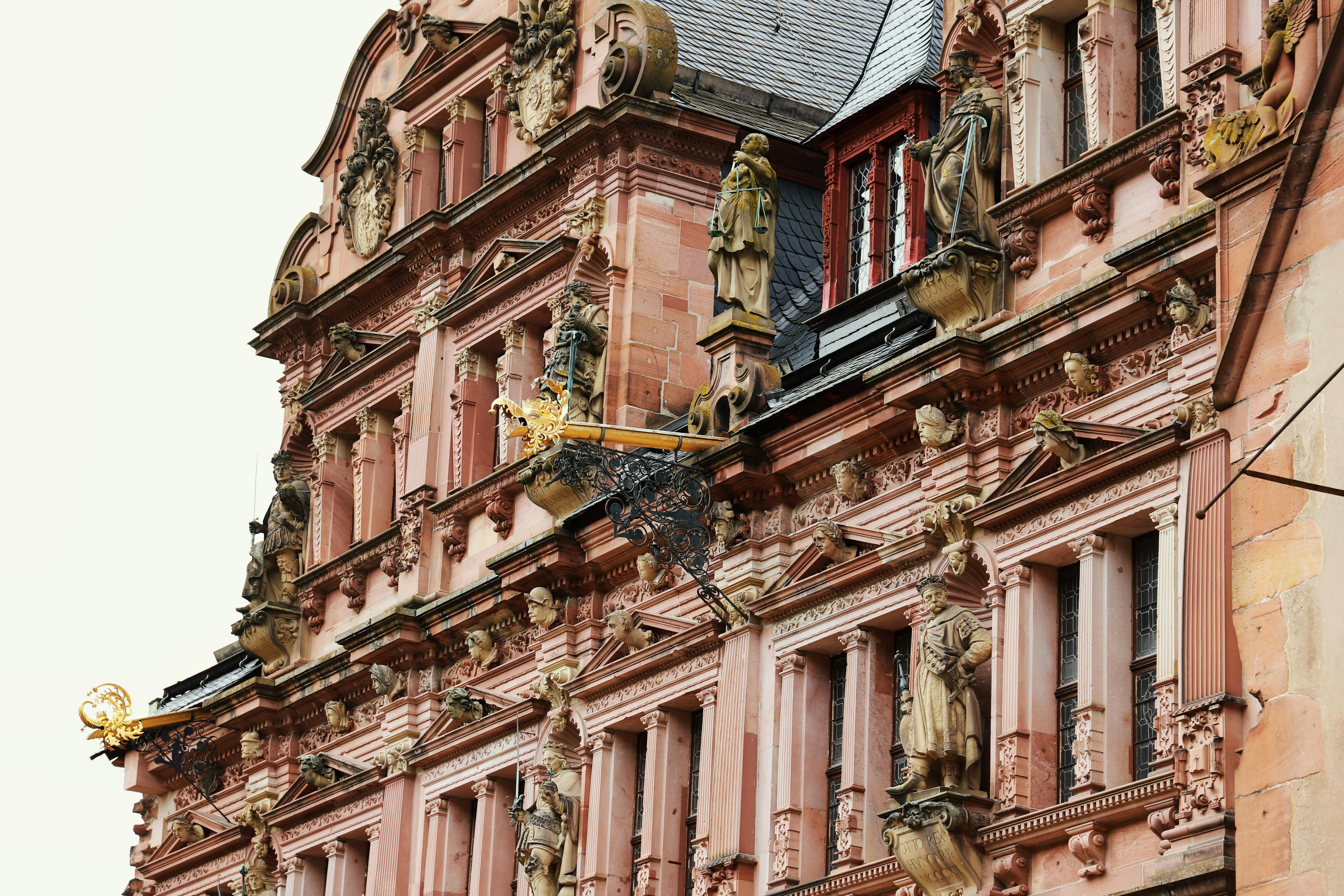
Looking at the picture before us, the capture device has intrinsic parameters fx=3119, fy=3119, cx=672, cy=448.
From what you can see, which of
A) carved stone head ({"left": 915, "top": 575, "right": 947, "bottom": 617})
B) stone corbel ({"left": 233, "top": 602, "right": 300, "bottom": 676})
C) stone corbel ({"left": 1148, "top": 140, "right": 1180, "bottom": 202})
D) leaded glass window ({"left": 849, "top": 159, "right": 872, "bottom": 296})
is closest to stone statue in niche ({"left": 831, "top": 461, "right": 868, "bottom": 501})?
carved stone head ({"left": 915, "top": 575, "right": 947, "bottom": 617})

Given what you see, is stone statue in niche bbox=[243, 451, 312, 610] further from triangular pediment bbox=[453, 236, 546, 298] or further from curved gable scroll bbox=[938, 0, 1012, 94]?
curved gable scroll bbox=[938, 0, 1012, 94]

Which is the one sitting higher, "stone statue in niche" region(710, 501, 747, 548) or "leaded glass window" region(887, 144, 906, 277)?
"leaded glass window" region(887, 144, 906, 277)

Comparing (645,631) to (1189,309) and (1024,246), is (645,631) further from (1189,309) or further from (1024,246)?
(1189,309)

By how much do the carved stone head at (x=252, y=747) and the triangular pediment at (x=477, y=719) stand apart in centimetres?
445

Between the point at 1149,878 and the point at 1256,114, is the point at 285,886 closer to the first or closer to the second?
the point at 1149,878

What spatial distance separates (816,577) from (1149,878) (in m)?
6.26

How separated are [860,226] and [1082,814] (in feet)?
32.8

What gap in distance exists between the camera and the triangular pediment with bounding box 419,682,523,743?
3428cm

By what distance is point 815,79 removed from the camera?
124 ft

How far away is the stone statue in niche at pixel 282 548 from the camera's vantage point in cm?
4081

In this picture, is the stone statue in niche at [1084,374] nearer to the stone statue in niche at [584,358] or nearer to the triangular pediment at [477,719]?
the stone statue in niche at [584,358]

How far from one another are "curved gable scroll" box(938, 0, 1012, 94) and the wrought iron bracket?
4.78 m

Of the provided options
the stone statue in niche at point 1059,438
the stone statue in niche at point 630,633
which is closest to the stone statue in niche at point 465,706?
the stone statue in niche at point 630,633

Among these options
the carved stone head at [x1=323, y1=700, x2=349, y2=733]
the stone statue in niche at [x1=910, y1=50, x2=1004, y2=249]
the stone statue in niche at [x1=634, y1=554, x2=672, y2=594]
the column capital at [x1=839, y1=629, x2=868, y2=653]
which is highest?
the stone statue in niche at [x1=910, y1=50, x2=1004, y2=249]
